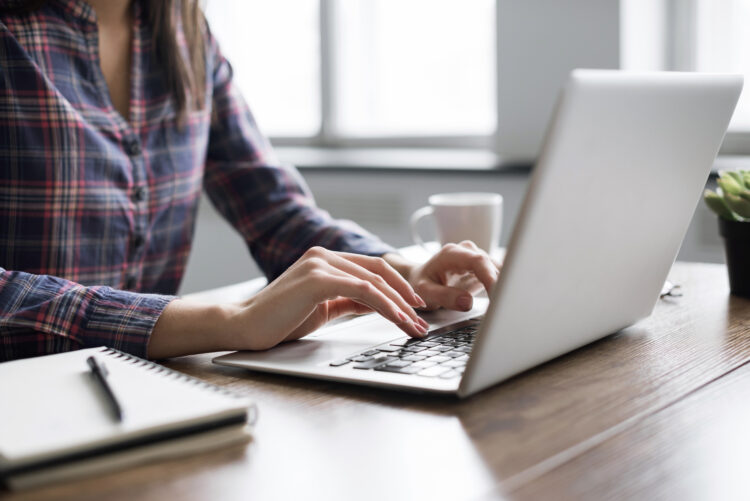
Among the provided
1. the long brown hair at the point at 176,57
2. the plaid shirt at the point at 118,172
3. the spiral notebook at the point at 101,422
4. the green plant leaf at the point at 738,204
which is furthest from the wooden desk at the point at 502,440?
the long brown hair at the point at 176,57

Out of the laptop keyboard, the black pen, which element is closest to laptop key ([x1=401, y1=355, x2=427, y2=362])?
the laptop keyboard

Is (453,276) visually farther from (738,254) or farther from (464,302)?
(738,254)

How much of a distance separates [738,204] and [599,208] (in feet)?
1.39

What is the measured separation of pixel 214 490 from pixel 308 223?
2.64 feet

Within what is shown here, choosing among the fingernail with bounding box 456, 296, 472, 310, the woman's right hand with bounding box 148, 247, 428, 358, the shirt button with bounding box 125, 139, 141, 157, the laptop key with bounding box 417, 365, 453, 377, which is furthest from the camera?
the shirt button with bounding box 125, 139, 141, 157

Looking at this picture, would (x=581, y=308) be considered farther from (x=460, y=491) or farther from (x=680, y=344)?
(x=460, y=491)

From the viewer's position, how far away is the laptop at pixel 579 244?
0.60m

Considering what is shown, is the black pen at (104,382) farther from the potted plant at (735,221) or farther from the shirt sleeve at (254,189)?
the potted plant at (735,221)

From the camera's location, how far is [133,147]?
1.23m

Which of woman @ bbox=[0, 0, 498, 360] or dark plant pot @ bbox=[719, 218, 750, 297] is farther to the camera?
dark plant pot @ bbox=[719, 218, 750, 297]

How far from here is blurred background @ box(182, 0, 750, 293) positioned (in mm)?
2359

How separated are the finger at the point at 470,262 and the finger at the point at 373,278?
4.6 inches

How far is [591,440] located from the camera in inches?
23.1

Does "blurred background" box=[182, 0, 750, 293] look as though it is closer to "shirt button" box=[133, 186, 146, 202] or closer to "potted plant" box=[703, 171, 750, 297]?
"potted plant" box=[703, 171, 750, 297]
